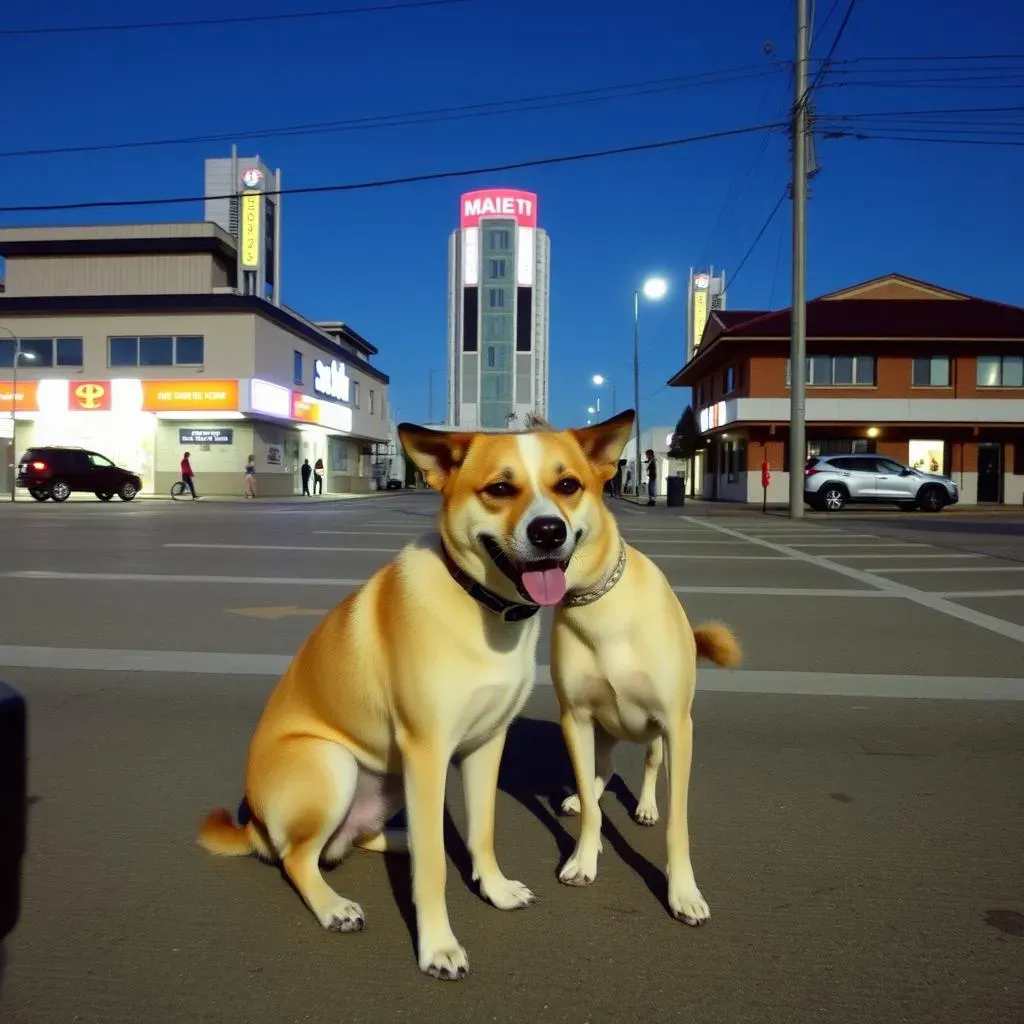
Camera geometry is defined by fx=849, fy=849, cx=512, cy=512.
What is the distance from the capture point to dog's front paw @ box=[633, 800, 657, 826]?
10.5ft

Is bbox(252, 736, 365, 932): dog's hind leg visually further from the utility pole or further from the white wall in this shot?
the white wall

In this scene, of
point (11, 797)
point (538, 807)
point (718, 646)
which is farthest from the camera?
point (538, 807)

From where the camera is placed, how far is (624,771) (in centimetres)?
384

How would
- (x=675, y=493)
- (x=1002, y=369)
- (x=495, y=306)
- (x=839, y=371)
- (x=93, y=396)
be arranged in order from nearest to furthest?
1. (x=675, y=493)
2. (x=1002, y=369)
3. (x=839, y=371)
4. (x=93, y=396)
5. (x=495, y=306)

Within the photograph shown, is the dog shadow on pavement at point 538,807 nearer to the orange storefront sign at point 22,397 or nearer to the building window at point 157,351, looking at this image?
the building window at point 157,351

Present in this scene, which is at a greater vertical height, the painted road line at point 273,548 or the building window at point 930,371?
the building window at point 930,371

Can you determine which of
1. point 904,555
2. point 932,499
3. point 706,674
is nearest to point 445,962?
point 706,674

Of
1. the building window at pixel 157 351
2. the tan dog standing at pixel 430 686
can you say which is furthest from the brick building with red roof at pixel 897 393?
the tan dog standing at pixel 430 686

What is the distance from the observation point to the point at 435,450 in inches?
91.7

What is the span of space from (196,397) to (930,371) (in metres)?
30.3

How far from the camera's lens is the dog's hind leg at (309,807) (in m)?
2.29

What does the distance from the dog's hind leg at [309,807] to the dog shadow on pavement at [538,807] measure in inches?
9.9

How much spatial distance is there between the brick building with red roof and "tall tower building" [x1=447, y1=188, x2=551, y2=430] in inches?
2715

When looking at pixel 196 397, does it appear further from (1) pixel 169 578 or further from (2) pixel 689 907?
(2) pixel 689 907
